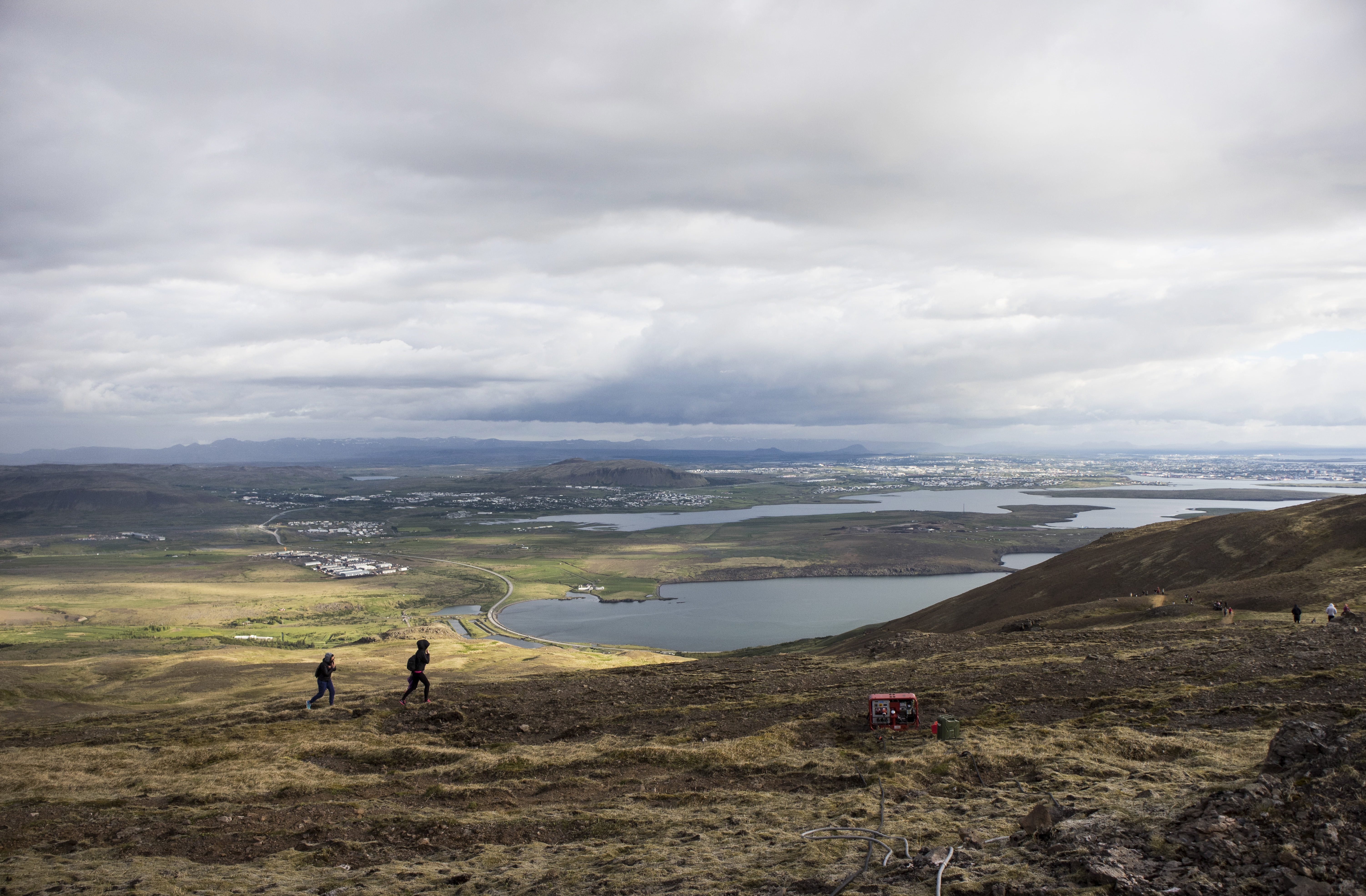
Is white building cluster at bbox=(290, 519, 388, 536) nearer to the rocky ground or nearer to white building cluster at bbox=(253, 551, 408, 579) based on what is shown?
white building cluster at bbox=(253, 551, 408, 579)

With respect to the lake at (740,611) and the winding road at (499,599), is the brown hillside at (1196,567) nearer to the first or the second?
the lake at (740,611)

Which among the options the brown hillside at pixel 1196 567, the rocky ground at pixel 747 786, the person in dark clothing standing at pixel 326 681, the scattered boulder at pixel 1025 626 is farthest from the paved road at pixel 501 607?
the rocky ground at pixel 747 786

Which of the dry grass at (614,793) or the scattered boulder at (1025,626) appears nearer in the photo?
the dry grass at (614,793)

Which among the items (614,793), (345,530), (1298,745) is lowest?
(345,530)

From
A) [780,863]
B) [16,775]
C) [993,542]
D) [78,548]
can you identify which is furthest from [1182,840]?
[78,548]

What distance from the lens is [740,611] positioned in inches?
3506

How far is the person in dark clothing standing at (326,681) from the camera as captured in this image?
20.3 meters

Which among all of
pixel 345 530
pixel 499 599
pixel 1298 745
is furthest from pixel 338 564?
pixel 1298 745

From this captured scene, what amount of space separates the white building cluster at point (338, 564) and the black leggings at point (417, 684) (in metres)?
105

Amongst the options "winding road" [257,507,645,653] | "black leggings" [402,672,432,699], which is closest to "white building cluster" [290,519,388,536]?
"winding road" [257,507,645,653]

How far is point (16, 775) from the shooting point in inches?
599

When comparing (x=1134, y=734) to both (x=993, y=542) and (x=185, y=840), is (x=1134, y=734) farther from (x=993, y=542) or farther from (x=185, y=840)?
(x=993, y=542)

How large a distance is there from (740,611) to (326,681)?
7145cm

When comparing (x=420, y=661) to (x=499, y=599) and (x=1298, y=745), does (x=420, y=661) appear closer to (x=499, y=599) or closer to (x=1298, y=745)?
(x=1298, y=745)
